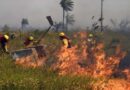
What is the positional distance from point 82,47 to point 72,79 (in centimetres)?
2399

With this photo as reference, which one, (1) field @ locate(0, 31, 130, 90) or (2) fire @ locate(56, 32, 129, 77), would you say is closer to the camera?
(1) field @ locate(0, 31, 130, 90)

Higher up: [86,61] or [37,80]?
[37,80]

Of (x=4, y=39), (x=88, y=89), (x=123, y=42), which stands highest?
(x=4, y=39)

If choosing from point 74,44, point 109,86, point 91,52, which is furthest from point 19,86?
point 74,44

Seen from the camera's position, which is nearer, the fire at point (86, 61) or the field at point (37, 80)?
the field at point (37, 80)

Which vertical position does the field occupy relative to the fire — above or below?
above

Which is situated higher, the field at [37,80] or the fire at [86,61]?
the field at [37,80]

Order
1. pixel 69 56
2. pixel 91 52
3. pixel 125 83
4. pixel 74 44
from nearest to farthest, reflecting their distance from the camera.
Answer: pixel 125 83, pixel 69 56, pixel 91 52, pixel 74 44

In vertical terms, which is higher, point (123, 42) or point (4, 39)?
point (4, 39)

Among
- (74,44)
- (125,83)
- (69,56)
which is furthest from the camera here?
(74,44)

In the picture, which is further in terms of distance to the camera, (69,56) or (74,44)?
(74,44)

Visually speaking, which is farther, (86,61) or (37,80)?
(86,61)

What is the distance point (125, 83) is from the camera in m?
35.4

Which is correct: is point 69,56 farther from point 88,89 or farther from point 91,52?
point 88,89
